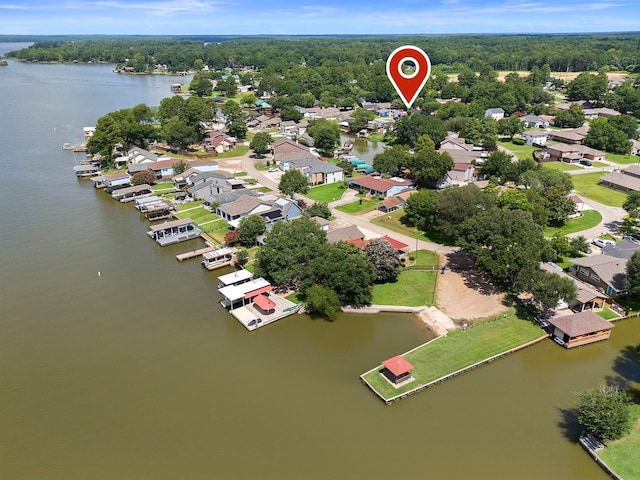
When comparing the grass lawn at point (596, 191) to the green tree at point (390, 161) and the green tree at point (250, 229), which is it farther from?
the green tree at point (250, 229)

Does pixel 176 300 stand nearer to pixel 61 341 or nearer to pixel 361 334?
pixel 61 341

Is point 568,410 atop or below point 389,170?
below

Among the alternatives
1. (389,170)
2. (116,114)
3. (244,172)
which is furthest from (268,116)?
(389,170)

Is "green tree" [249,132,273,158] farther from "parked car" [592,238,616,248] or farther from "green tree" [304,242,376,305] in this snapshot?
"parked car" [592,238,616,248]


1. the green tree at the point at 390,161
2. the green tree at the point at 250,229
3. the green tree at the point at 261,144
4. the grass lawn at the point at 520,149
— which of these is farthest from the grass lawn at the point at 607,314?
the green tree at the point at 261,144

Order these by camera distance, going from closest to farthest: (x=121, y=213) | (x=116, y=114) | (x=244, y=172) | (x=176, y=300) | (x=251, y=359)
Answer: (x=251, y=359) < (x=176, y=300) < (x=121, y=213) < (x=244, y=172) < (x=116, y=114)

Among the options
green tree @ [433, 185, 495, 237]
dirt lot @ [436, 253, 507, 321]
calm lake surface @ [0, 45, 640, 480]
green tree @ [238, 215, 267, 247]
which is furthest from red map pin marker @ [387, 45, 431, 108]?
green tree @ [238, 215, 267, 247]
